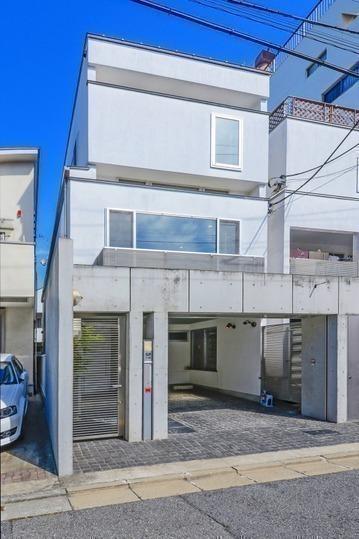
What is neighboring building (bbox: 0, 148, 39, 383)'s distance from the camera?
1152cm

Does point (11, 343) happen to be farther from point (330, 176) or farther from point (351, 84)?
point (351, 84)

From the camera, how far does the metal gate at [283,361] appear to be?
11.2 meters

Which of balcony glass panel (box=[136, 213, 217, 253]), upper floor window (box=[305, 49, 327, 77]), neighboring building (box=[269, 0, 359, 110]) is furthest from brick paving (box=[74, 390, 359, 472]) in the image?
upper floor window (box=[305, 49, 327, 77])

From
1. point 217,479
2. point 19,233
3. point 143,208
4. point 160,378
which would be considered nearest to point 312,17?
point 143,208

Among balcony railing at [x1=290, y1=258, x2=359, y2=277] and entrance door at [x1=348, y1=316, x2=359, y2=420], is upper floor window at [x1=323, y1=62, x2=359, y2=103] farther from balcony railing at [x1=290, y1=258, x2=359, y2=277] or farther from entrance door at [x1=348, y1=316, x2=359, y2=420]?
entrance door at [x1=348, y1=316, x2=359, y2=420]

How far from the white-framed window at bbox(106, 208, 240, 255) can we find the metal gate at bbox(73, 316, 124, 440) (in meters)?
4.08

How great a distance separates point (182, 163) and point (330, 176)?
4.86 metres

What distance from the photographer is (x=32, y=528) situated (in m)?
4.45

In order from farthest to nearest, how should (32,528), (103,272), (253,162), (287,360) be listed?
(253,162), (287,360), (103,272), (32,528)

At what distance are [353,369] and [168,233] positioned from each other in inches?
227

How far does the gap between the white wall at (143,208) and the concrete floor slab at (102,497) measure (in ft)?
22.7

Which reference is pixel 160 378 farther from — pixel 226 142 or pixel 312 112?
pixel 312 112

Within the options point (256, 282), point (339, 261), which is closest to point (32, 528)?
point (256, 282)

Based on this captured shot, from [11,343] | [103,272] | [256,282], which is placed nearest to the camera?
[103,272]
